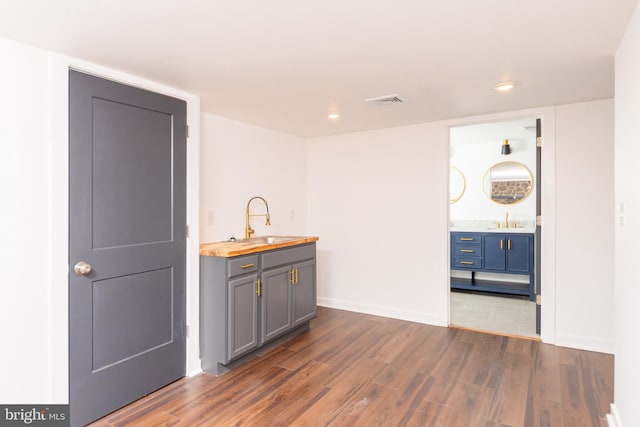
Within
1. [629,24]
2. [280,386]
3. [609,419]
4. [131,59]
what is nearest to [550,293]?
[609,419]

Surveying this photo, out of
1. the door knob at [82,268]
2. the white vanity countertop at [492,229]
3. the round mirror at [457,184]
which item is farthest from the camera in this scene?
the round mirror at [457,184]

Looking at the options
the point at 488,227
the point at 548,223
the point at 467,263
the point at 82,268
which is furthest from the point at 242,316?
the point at 488,227

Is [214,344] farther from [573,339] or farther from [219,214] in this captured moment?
[573,339]

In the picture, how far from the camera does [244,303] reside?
2.85 meters

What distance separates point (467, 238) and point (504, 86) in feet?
10.1

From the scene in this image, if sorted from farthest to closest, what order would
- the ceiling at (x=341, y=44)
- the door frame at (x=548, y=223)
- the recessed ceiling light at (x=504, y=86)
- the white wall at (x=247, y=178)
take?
the white wall at (x=247, y=178), the door frame at (x=548, y=223), the recessed ceiling light at (x=504, y=86), the ceiling at (x=341, y=44)

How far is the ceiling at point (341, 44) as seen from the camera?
1606 millimetres

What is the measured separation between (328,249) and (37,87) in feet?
10.9

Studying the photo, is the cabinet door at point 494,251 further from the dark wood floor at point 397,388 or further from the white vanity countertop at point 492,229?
the dark wood floor at point 397,388

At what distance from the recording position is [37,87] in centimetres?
197

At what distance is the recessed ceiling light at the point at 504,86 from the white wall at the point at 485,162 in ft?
7.43

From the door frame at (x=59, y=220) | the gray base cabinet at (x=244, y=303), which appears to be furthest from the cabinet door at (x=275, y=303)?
the door frame at (x=59, y=220)

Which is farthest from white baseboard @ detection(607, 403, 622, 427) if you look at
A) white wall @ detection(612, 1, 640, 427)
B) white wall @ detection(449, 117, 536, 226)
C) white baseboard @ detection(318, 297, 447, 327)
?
white wall @ detection(449, 117, 536, 226)

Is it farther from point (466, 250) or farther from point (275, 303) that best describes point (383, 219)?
point (466, 250)
